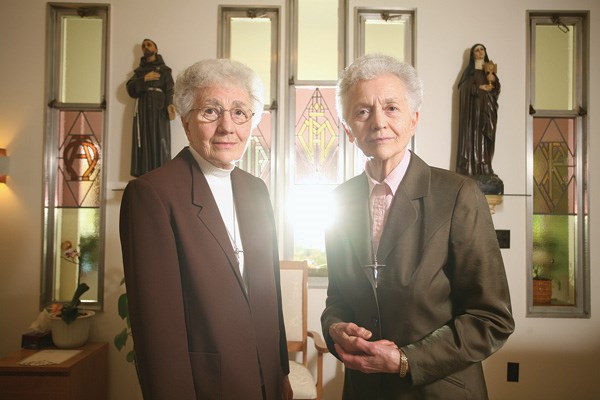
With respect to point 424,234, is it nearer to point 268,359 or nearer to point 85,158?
point 268,359

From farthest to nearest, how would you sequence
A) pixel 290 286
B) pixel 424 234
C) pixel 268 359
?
pixel 290 286 → pixel 268 359 → pixel 424 234

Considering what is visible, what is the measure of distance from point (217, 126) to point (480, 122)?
7.72 feet

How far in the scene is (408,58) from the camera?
3025 mm

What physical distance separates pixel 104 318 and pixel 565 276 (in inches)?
145

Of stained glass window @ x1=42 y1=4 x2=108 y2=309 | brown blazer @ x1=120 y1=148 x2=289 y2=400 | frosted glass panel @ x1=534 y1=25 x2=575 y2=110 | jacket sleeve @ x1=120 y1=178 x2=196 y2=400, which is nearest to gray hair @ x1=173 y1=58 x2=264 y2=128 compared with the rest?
brown blazer @ x1=120 y1=148 x2=289 y2=400

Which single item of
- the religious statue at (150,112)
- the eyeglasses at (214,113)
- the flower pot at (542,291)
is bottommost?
the flower pot at (542,291)

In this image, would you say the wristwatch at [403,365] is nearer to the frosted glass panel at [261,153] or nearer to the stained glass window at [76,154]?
the frosted glass panel at [261,153]

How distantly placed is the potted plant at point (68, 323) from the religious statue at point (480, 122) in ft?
Answer: 9.69

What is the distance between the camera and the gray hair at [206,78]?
1.12 m

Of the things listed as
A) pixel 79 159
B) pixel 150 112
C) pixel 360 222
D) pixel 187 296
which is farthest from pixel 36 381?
pixel 360 222

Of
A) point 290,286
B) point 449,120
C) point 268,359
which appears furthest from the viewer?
point 449,120

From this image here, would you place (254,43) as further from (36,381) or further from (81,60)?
(36,381)

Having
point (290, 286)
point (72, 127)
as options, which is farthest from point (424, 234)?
point (72, 127)

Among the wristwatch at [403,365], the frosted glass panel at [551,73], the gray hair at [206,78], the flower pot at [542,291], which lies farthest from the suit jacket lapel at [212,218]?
the frosted glass panel at [551,73]
